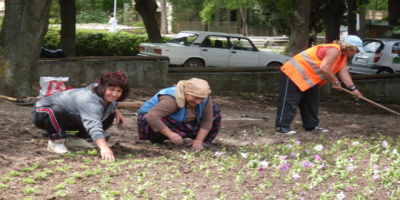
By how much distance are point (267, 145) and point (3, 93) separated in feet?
15.8

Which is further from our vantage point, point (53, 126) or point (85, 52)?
point (85, 52)

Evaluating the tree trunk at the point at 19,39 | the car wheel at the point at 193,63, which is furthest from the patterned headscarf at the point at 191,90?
the car wheel at the point at 193,63

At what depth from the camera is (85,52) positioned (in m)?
18.9

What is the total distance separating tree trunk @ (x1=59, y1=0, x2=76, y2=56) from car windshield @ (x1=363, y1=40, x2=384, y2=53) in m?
9.34

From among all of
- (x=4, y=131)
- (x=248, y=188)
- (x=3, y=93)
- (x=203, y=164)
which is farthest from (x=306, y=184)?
(x=3, y=93)

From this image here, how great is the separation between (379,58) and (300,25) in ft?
12.3

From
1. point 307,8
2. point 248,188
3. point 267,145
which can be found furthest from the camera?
point 307,8

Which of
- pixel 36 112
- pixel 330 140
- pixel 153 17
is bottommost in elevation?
pixel 330 140

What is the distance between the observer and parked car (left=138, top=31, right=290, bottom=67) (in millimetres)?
17281

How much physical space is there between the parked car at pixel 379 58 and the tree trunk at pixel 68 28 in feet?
30.2

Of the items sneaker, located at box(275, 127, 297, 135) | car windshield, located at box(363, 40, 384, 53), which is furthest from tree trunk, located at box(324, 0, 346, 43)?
sneaker, located at box(275, 127, 297, 135)

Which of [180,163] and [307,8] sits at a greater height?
[307,8]

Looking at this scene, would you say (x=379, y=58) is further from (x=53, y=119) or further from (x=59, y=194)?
(x=59, y=194)

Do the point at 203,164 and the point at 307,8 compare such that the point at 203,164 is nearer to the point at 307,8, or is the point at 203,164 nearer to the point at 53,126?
the point at 53,126
